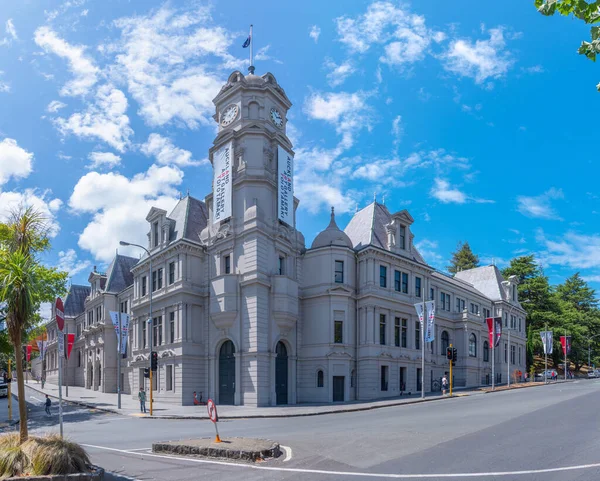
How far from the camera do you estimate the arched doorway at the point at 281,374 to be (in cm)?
3997

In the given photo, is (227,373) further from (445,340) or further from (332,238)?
(445,340)

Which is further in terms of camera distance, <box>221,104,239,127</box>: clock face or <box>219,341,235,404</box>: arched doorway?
<box>221,104,239,127</box>: clock face

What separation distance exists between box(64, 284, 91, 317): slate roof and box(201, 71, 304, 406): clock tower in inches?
1948

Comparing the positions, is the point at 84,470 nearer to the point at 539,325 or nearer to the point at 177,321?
the point at 177,321

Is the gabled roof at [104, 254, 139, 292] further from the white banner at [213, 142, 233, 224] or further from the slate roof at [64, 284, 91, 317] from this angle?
the white banner at [213, 142, 233, 224]

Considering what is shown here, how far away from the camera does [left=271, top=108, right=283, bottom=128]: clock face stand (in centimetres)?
4383

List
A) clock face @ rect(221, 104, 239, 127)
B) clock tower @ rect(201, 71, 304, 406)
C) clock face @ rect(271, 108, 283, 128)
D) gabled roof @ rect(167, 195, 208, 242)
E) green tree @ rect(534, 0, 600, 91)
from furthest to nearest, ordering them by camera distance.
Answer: gabled roof @ rect(167, 195, 208, 242) → clock face @ rect(271, 108, 283, 128) → clock face @ rect(221, 104, 239, 127) → clock tower @ rect(201, 71, 304, 406) → green tree @ rect(534, 0, 600, 91)

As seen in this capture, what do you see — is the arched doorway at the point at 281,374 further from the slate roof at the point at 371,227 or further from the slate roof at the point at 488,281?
the slate roof at the point at 488,281

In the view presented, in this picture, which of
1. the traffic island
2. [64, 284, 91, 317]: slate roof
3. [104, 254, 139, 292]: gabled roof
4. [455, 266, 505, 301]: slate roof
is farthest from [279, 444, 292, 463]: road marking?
[64, 284, 91, 317]: slate roof

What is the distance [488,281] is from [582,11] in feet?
219

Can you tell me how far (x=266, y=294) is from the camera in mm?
39219

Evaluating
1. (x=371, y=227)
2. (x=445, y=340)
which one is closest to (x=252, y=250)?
(x=371, y=227)

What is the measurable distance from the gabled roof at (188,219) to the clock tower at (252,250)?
52.1 inches

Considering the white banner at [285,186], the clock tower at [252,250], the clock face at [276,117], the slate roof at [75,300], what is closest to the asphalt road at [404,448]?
the clock tower at [252,250]
